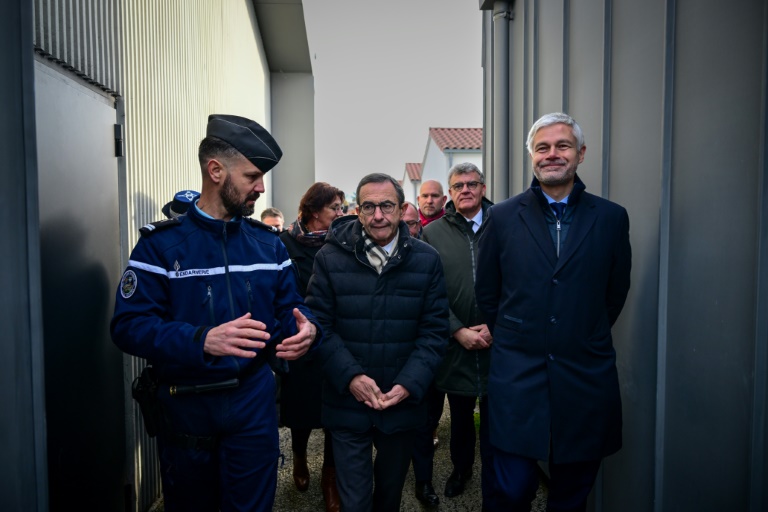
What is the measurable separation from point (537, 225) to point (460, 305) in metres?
1.14

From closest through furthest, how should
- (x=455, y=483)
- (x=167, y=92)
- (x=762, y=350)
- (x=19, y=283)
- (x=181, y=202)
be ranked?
(x=19, y=283) → (x=762, y=350) → (x=181, y=202) → (x=455, y=483) → (x=167, y=92)

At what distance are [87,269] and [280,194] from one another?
1200 cm

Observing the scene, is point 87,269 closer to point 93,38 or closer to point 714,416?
point 93,38

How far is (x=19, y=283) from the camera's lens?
4.50ft

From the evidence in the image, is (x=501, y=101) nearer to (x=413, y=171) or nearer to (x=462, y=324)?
(x=462, y=324)

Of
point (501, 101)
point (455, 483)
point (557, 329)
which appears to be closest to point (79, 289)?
point (557, 329)

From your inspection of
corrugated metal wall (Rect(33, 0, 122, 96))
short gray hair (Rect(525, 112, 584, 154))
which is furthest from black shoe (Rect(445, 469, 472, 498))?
corrugated metal wall (Rect(33, 0, 122, 96))

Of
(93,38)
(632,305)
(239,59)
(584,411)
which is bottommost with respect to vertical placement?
(584,411)

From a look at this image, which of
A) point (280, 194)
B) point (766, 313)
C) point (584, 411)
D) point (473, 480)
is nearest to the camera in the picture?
point (766, 313)

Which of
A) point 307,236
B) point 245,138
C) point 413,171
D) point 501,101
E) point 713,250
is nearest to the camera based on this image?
point 713,250

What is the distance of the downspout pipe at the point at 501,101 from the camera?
15.0 feet

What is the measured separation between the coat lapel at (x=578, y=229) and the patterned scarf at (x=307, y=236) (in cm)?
194

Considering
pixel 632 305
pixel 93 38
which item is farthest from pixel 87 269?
pixel 632 305

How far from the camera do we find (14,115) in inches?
53.1
